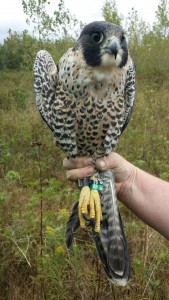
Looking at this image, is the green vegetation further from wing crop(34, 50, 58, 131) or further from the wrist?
the wrist

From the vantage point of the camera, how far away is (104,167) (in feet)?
8.81

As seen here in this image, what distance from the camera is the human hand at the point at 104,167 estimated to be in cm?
264

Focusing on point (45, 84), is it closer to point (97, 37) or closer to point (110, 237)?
point (97, 37)

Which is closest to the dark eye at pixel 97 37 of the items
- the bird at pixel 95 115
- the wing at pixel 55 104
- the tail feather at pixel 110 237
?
the bird at pixel 95 115

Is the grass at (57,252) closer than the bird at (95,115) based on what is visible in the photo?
No

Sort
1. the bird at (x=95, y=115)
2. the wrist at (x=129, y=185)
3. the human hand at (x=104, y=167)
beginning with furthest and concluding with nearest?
the wrist at (x=129, y=185), the human hand at (x=104, y=167), the bird at (x=95, y=115)

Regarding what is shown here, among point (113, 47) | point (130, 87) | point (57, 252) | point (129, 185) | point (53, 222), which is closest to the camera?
point (113, 47)

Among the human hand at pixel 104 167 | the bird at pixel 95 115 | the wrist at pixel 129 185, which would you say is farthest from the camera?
the wrist at pixel 129 185

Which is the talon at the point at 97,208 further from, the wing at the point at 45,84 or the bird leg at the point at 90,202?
the wing at the point at 45,84

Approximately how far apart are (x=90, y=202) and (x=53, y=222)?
136 centimetres

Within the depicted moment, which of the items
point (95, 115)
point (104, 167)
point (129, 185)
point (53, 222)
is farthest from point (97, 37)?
point (53, 222)

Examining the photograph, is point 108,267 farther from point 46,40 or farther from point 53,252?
point 46,40

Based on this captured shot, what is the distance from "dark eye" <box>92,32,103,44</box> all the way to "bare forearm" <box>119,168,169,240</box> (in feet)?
3.17

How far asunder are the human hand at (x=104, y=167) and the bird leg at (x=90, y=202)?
80 millimetres
